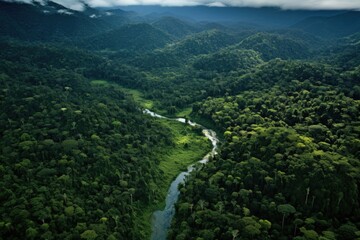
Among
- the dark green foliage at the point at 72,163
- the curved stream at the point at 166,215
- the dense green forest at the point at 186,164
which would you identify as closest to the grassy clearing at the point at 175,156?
the dense green forest at the point at 186,164

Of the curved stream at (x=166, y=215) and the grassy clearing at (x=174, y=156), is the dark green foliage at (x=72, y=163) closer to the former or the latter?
the grassy clearing at (x=174, y=156)

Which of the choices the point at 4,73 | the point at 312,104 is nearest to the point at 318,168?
the point at 312,104

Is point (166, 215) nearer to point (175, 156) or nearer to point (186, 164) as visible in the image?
point (186, 164)

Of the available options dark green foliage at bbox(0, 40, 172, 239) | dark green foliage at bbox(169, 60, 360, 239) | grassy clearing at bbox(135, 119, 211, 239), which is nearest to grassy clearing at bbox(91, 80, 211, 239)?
grassy clearing at bbox(135, 119, 211, 239)

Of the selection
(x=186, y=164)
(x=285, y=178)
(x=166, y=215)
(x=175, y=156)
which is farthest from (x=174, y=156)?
(x=285, y=178)

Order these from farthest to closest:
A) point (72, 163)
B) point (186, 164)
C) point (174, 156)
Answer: point (174, 156)
point (186, 164)
point (72, 163)

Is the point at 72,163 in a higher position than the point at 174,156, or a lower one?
higher

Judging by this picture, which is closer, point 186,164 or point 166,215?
point 166,215

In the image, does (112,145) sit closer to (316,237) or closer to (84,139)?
(84,139)

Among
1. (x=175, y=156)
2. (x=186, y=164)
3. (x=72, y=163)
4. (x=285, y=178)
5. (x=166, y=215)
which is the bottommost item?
(x=175, y=156)

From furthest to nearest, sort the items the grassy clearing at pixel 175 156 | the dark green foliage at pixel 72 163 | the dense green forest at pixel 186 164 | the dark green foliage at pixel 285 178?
the grassy clearing at pixel 175 156, the dark green foliage at pixel 285 178, the dense green forest at pixel 186 164, the dark green foliage at pixel 72 163

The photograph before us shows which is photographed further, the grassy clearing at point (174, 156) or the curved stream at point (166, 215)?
the grassy clearing at point (174, 156)
